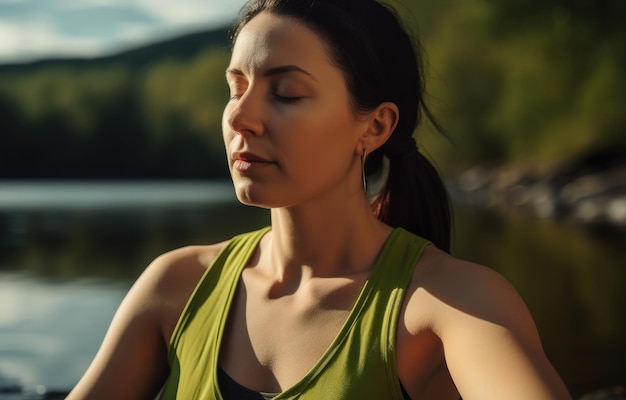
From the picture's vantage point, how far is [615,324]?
349 inches

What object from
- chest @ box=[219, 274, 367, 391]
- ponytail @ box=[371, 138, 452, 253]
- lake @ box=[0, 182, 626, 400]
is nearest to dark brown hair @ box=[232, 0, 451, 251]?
ponytail @ box=[371, 138, 452, 253]

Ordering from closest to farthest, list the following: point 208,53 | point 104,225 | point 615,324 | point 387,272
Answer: point 387,272 < point 615,324 < point 104,225 < point 208,53

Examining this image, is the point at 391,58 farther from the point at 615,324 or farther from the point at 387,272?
the point at 615,324

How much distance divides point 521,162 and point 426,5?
28155mm

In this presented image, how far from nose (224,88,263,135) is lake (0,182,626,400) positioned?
1757mm

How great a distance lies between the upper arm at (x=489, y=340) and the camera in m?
1.74

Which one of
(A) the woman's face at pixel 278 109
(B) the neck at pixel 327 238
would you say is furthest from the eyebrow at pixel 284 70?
(B) the neck at pixel 327 238

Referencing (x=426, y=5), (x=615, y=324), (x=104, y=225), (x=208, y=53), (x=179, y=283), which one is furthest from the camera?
(x=208, y=53)

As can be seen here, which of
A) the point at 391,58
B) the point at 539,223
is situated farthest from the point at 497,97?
the point at 391,58

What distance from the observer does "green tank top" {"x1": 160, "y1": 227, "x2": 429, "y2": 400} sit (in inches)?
73.4

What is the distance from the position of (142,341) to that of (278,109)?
0.54 meters

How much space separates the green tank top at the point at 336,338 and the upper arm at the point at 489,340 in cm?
10

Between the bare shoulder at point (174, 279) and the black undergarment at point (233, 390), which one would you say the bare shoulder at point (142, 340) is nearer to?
the bare shoulder at point (174, 279)

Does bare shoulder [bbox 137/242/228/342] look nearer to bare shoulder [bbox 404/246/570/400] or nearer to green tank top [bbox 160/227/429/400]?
green tank top [bbox 160/227/429/400]
